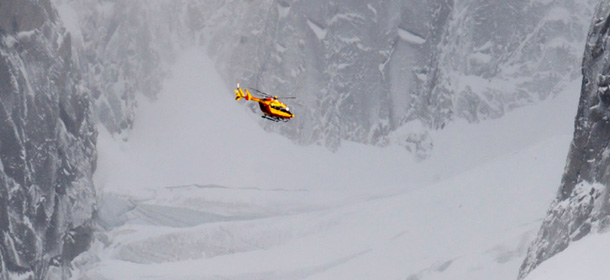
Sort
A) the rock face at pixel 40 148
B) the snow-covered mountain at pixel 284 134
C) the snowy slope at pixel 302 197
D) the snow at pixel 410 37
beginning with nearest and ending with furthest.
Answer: the rock face at pixel 40 148 → the snow-covered mountain at pixel 284 134 → the snowy slope at pixel 302 197 → the snow at pixel 410 37

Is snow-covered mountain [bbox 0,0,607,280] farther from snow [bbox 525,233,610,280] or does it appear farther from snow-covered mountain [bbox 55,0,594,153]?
snow [bbox 525,233,610,280]

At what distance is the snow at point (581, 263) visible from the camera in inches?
2798

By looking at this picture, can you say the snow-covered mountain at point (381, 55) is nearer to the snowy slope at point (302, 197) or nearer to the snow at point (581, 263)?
the snowy slope at point (302, 197)

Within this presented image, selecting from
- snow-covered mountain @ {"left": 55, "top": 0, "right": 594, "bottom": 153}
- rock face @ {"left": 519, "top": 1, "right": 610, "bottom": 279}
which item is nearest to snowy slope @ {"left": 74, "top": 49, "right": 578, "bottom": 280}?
snow-covered mountain @ {"left": 55, "top": 0, "right": 594, "bottom": 153}

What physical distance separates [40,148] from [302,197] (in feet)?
118

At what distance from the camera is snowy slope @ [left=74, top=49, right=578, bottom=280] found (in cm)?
13275

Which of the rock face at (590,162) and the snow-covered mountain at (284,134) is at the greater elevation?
the snow-covered mountain at (284,134)

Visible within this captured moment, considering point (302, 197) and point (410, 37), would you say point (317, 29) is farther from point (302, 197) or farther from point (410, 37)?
point (302, 197)

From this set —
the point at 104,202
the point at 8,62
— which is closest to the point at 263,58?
the point at 104,202

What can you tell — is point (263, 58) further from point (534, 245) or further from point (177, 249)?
point (534, 245)

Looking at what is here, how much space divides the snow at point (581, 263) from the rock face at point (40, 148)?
5585 centimetres

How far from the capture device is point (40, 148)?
419 feet

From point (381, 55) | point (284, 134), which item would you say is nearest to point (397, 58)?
point (381, 55)

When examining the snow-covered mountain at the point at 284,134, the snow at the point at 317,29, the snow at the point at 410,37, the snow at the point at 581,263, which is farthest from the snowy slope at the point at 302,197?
the snow at the point at 581,263
